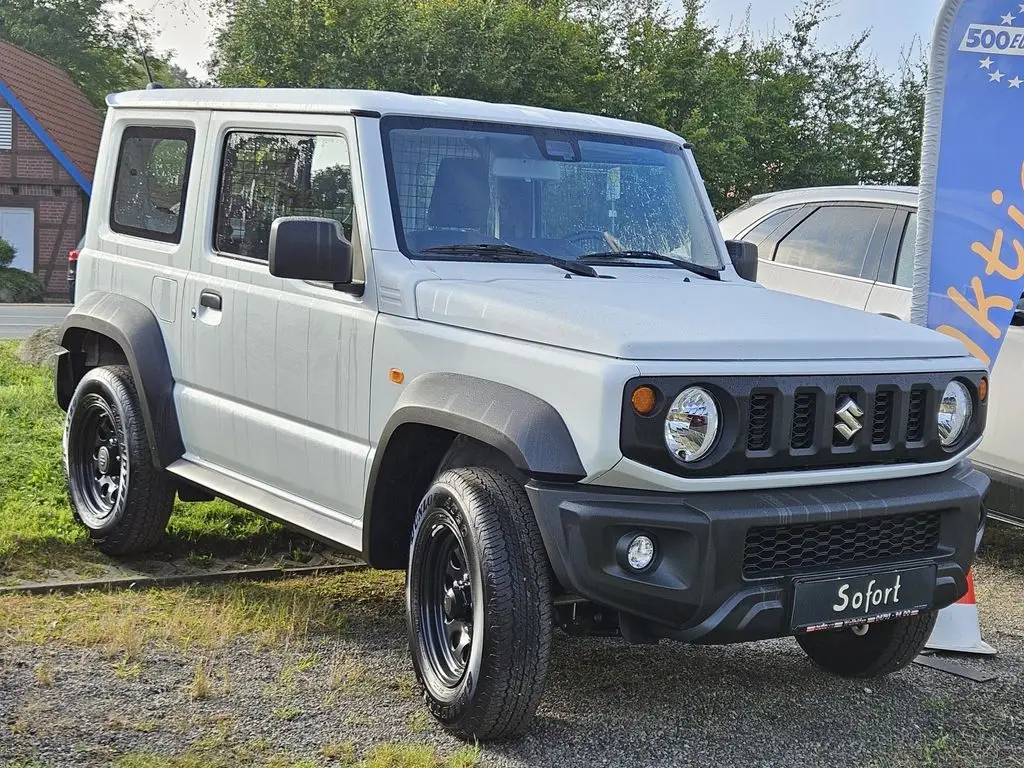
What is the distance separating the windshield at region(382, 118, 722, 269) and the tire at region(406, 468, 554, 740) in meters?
1.03

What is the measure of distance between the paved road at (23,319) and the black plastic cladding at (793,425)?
13.6m

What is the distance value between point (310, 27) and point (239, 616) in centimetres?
2470

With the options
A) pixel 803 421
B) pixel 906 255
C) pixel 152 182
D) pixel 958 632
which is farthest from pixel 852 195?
pixel 803 421

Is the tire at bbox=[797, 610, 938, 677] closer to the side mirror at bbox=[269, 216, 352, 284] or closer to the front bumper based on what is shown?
the front bumper

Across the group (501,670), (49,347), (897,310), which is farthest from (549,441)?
(49,347)

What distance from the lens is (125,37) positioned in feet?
152

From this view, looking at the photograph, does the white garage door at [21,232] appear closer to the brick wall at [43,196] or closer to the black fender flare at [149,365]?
the brick wall at [43,196]

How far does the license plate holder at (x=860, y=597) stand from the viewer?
12.1 feet

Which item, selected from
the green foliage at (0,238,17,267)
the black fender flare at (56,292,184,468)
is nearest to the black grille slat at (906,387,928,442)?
the black fender flare at (56,292,184,468)

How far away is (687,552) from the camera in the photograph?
3523 millimetres

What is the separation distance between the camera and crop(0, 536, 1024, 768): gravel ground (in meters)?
3.91

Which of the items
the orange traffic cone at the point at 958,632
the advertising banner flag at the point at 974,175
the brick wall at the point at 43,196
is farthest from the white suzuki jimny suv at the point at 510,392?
the brick wall at the point at 43,196

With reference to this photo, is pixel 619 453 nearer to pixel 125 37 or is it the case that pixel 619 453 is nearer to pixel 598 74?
pixel 598 74

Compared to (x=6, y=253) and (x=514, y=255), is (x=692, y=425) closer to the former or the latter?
(x=514, y=255)
